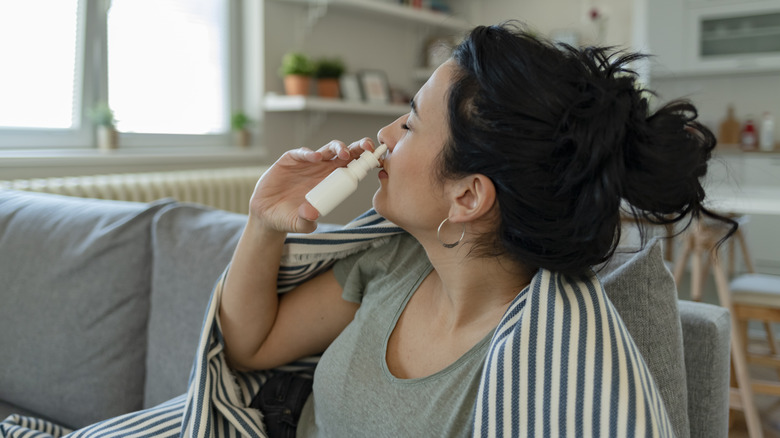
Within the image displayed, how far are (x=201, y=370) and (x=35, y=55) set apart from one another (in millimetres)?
2368

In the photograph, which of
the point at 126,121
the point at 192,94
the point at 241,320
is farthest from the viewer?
the point at 192,94

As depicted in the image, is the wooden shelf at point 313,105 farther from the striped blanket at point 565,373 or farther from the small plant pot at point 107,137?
the striped blanket at point 565,373

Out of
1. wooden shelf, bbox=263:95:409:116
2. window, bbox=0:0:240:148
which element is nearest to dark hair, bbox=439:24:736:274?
window, bbox=0:0:240:148

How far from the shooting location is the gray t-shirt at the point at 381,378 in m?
0.87

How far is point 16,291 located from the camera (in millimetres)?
1566

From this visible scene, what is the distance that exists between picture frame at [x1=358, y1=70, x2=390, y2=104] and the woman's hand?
3222 millimetres

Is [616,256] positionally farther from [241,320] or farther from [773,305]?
[773,305]

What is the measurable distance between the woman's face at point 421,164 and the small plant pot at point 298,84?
287 cm

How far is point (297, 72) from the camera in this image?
374 centimetres

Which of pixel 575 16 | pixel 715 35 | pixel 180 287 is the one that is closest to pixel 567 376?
pixel 180 287

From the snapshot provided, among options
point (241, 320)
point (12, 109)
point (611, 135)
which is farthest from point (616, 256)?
point (12, 109)

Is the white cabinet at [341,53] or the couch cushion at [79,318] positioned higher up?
the white cabinet at [341,53]

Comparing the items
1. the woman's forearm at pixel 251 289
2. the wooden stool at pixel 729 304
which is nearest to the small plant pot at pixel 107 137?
the woman's forearm at pixel 251 289

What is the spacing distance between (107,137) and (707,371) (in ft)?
9.29
